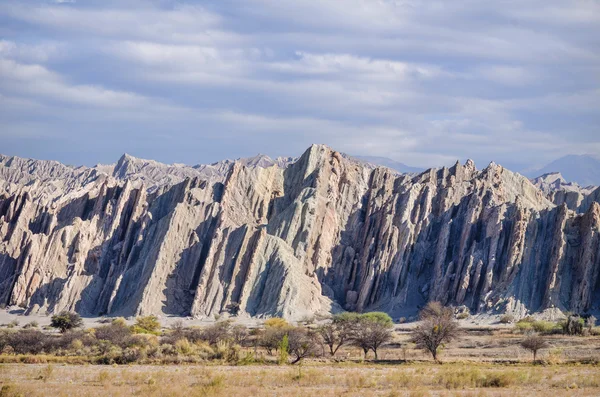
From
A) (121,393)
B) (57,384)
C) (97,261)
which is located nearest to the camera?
(121,393)

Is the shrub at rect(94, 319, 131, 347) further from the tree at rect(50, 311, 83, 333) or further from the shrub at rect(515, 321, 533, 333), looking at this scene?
the shrub at rect(515, 321, 533, 333)

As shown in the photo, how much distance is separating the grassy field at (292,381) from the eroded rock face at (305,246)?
131 ft

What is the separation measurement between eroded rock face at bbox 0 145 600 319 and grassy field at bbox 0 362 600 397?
4000 cm

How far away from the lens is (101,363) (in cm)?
5747

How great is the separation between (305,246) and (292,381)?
59878 millimetres

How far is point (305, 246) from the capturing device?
4119 inches

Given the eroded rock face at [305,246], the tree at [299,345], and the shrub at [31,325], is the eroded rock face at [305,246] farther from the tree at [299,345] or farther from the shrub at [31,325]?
the tree at [299,345]

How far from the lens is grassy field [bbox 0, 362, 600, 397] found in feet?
130

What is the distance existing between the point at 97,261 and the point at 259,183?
86.9 ft

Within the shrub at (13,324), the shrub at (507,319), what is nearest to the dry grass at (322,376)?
the shrub at (507,319)

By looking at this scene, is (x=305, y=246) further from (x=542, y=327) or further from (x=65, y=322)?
(x=542, y=327)

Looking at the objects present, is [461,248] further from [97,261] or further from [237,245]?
[97,261]

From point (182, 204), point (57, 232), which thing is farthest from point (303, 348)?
point (57, 232)

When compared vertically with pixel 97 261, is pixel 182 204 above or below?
above
